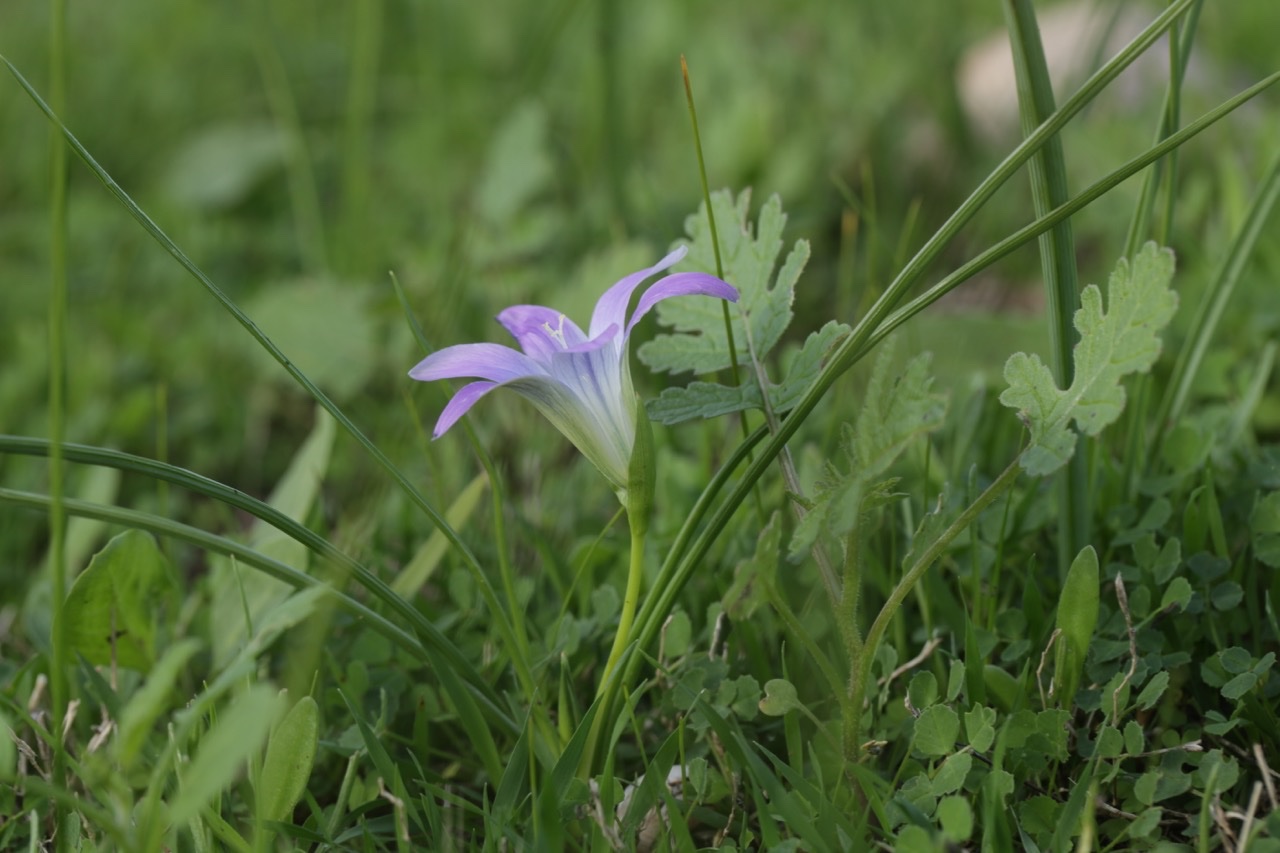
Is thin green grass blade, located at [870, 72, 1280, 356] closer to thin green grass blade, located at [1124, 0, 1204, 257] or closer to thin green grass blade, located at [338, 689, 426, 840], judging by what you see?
thin green grass blade, located at [1124, 0, 1204, 257]

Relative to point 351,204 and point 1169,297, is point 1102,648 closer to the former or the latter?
point 1169,297

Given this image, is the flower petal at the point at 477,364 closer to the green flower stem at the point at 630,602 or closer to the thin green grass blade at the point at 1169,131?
the green flower stem at the point at 630,602

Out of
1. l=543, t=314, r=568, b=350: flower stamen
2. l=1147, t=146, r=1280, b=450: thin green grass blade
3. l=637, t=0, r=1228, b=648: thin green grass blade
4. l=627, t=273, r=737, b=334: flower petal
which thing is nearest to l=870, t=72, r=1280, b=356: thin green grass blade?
l=637, t=0, r=1228, b=648: thin green grass blade

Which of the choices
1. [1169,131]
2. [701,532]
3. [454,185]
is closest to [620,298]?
[701,532]

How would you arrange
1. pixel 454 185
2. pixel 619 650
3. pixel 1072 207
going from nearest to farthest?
pixel 1072 207, pixel 619 650, pixel 454 185

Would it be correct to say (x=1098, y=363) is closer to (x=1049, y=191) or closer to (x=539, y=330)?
(x=1049, y=191)
